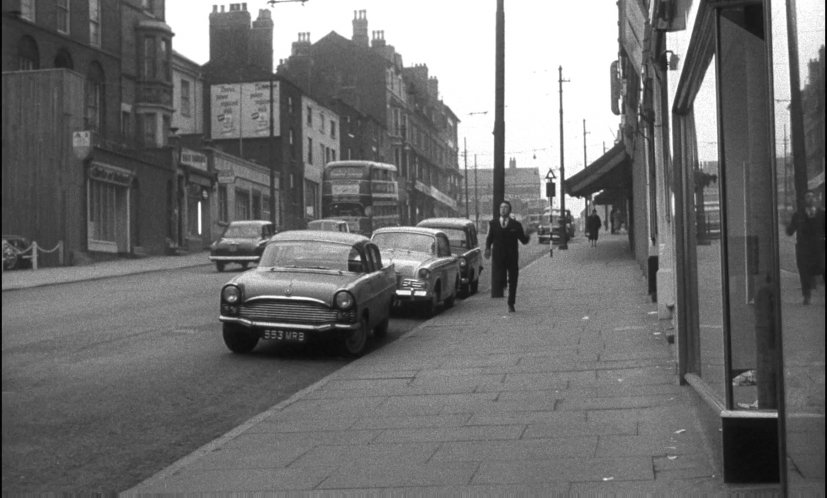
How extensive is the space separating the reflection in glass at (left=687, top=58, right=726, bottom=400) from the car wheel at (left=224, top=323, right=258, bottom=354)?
6.10m

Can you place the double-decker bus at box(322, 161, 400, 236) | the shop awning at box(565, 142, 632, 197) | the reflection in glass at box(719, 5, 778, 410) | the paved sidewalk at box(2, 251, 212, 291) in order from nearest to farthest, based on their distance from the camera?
1. the reflection in glass at box(719, 5, 778, 410)
2. the paved sidewalk at box(2, 251, 212, 291)
3. the shop awning at box(565, 142, 632, 197)
4. the double-decker bus at box(322, 161, 400, 236)

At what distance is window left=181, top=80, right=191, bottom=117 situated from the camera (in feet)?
164

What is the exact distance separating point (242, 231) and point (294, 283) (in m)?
20.1

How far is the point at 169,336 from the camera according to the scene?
13.4 meters

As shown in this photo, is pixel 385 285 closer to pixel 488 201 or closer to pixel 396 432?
pixel 396 432

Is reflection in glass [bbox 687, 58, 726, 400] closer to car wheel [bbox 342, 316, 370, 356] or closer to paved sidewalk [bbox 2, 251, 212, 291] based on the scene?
car wheel [bbox 342, 316, 370, 356]

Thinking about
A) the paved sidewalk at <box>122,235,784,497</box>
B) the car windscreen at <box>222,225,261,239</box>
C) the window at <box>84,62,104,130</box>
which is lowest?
the paved sidewalk at <box>122,235,784,497</box>

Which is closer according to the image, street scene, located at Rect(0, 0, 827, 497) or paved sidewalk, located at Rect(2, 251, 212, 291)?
street scene, located at Rect(0, 0, 827, 497)

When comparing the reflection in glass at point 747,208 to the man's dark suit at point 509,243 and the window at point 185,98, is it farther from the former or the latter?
the window at point 185,98

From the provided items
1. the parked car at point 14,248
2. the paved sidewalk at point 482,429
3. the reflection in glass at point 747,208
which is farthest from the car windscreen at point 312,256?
the parked car at point 14,248

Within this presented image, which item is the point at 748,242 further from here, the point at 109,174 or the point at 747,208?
the point at 109,174

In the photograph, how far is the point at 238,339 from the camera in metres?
12.0

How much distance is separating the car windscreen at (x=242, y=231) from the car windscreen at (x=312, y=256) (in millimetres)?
18308

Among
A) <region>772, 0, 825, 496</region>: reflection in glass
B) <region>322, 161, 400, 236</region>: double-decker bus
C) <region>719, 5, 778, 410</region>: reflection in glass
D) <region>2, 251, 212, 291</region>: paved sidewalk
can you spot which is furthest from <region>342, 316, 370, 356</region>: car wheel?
<region>322, 161, 400, 236</region>: double-decker bus
